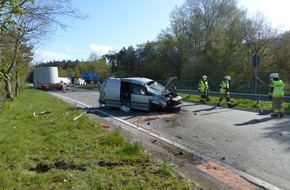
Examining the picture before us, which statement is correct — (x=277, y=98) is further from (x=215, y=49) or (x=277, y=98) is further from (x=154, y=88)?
(x=215, y=49)

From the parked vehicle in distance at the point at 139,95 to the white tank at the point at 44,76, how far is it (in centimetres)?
3479

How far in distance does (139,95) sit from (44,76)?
37.7 meters

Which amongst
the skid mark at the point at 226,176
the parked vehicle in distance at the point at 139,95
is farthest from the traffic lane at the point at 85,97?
the skid mark at the point at 226,176

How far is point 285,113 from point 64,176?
11648 mm

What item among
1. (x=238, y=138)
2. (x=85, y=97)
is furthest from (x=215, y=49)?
(x=238, y=138)

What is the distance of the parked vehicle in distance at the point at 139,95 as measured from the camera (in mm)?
15141

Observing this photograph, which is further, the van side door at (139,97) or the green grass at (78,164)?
the van side door at (139,97)

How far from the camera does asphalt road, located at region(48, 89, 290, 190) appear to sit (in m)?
6.08

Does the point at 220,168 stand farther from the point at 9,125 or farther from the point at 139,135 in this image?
the point at 9,125

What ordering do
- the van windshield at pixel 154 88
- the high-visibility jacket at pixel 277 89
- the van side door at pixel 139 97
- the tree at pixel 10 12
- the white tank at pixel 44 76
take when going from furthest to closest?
the white tank at pixel 44 76 < the van windshield at pixel 154 88 < the van side door at pixel 139 97 < the high-visibility jacket at pixel 277 89 < the tree at pixel 10 12

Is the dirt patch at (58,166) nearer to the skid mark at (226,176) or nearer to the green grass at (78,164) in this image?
the green grass at (78,164)

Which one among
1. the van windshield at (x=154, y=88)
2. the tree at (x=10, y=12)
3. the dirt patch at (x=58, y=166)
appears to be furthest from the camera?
the van windshield at (x=154, y=88)

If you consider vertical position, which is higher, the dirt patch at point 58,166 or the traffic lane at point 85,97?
the dirt patch at point 58,166

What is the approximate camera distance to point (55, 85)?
163 ft
